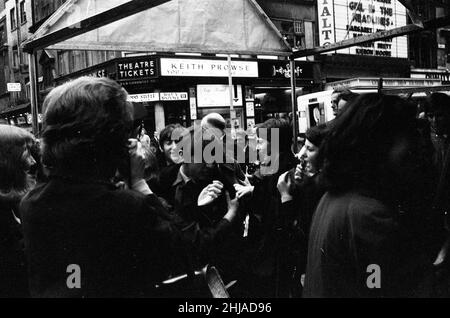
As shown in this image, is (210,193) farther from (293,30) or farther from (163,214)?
(293,30)

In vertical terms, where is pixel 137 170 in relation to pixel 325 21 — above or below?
below

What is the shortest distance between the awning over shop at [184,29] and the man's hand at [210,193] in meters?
1.77

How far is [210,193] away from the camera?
271 cm

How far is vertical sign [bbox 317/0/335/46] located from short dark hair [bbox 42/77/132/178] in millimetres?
19803

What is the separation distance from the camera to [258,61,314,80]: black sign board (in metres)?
20.2

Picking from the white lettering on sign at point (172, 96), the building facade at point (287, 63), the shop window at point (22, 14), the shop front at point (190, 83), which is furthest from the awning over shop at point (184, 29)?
the shop window at point (22, 14)

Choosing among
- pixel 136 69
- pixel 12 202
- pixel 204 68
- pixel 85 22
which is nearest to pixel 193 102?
pixel 204 68

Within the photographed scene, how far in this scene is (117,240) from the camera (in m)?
1.56

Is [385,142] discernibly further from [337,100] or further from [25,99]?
[25,99]

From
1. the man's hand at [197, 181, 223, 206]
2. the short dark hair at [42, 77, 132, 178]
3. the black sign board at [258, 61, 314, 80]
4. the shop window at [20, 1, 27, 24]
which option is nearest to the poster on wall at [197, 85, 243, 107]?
the black sign board at [258, 61, 314, 80]

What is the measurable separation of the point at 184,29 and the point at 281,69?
642 inches

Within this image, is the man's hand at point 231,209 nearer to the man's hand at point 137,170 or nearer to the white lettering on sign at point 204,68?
the man's hand at point 137,170
